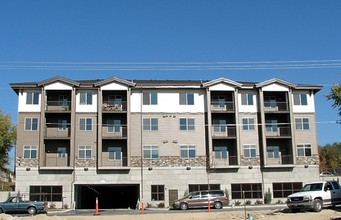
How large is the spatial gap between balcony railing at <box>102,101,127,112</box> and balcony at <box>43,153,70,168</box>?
723cm

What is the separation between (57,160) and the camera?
180 ft

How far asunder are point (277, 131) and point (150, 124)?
15765 millimetres

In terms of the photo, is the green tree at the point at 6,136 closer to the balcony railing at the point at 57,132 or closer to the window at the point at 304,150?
the balcony railing at the point at 57,132

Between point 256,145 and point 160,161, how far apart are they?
11.9 metres

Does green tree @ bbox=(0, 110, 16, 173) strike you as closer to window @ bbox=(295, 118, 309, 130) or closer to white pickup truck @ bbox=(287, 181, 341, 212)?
window @ bbox=(295, 118, 309, 130)

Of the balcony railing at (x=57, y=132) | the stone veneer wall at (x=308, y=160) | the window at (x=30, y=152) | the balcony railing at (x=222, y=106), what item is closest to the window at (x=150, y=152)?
the balcony railing at (x=222, y=106)

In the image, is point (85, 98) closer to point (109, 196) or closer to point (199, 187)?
point (109, 196)

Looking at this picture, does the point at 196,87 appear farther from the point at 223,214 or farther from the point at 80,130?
the point at 223,214

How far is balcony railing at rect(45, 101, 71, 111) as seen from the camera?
55.9 m

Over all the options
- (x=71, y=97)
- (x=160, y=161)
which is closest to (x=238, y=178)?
(x=160, y=161)

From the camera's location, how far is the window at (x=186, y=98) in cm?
5744

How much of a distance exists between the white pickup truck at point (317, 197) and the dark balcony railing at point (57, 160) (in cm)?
3059

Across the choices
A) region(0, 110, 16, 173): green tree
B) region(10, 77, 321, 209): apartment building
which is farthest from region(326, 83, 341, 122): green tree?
region(0, 110, 16, 173): green tree

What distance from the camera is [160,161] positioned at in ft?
182
